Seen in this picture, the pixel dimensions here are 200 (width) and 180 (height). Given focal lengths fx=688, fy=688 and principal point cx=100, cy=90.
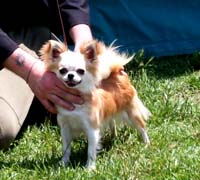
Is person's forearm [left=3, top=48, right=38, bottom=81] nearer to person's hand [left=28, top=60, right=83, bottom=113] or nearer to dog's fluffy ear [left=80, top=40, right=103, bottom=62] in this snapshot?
person's hand [left=28, top=60, right=83, bottom=113]

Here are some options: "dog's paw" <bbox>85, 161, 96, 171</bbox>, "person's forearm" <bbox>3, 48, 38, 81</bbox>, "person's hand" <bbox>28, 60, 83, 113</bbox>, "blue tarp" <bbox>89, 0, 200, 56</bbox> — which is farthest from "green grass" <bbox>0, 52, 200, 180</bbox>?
"blue tarp" <bbox>89, 0, 200, 56</bbox>

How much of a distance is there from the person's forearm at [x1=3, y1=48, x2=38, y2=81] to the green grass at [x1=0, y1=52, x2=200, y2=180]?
42 cm

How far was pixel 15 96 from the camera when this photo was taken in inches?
140

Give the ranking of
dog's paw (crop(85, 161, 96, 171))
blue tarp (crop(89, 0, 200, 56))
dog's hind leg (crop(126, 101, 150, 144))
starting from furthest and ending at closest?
blue tarp (crop(89, 0, 200, 56)) < dog's hind leg (crop(126, 101, 150, 144)) < dog's paw (crop(85, 161, 96, 171))

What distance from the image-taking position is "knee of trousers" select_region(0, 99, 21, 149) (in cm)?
330

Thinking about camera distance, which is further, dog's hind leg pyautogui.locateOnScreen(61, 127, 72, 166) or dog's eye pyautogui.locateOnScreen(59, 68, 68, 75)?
dog's hind leg pyautogui.locateOnScreen(61, 127, 72, 166)

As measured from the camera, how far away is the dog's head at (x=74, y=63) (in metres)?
2.74

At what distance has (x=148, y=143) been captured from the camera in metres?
3.26

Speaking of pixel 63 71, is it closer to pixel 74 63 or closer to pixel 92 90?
pixel 74 63

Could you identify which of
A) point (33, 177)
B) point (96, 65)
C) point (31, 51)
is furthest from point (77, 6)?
point (33, 177)

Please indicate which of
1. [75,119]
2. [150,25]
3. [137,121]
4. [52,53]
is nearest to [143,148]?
[137,121]

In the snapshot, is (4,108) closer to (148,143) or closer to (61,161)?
(61,161)

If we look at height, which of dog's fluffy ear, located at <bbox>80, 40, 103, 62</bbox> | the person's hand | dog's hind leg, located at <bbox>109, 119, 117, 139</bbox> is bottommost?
dog's hind leg, located at <bbox>109, 119, 117, 139</bbox>

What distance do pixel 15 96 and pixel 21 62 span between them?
632 mm
